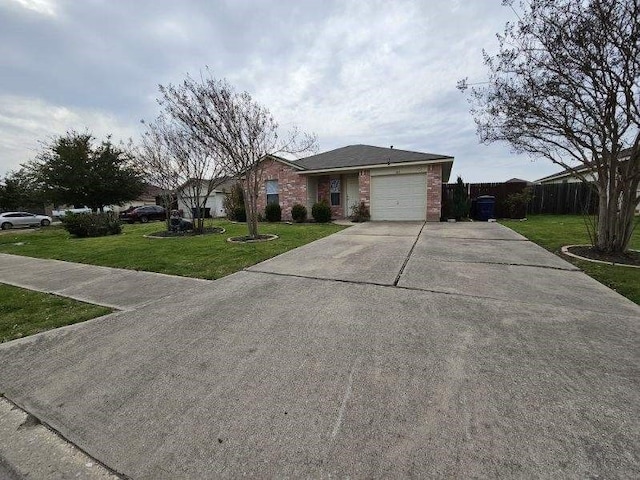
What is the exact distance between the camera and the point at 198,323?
3.20 metres

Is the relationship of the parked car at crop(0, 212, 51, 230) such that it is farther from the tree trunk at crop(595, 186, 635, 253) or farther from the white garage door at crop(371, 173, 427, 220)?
the tree trunk at crop(595, 186, 635, 253)

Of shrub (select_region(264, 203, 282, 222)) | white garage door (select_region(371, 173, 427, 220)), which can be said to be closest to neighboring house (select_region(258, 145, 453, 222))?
white garage door (select_region(371, 173, 427, 220))

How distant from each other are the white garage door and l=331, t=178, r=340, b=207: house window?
8.09 feet

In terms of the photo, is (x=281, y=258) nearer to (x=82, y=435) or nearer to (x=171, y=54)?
(x=82, y=435)

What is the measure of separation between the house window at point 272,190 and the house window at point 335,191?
3.17m

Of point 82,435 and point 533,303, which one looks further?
point 533,303

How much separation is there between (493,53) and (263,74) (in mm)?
7290

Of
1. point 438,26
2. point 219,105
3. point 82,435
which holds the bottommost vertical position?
point 82,435

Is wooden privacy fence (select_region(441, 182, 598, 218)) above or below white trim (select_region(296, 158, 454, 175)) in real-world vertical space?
below

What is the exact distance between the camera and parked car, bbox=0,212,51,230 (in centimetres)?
2070

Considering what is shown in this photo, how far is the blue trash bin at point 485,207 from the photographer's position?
13617mm

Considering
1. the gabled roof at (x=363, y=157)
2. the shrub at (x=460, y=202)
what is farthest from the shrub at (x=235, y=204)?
the shrub at (x=460, y=202)

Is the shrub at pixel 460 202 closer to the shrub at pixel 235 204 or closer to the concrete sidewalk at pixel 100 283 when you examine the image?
the shrub at pixel 235 204

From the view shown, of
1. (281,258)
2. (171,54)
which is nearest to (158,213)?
(171,54)
